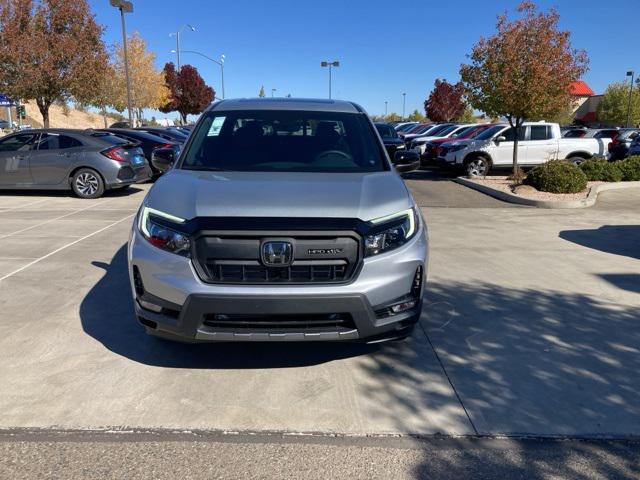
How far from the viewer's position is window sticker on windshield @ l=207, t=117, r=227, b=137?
465 centimetres

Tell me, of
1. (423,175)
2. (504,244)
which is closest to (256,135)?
(504,244)

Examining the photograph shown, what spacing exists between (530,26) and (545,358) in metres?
13.2

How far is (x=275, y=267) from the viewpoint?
10.4 ft

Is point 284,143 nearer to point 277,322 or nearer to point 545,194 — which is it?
point 277,322

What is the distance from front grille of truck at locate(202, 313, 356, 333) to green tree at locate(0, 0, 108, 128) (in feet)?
61.2

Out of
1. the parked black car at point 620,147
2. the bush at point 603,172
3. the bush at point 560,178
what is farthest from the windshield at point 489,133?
the parked black car at point 620,147

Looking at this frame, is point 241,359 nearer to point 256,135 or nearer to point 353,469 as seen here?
point 353,469

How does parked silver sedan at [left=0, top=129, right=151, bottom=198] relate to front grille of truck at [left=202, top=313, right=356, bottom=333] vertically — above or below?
above

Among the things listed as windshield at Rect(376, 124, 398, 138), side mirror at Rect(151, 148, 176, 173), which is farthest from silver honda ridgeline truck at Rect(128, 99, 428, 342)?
windshield at Rect(376, 124, 398, 138)

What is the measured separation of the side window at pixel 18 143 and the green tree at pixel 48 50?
7.68 meters

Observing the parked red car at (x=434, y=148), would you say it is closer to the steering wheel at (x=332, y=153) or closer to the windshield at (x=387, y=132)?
the windshield at (x=387, y=132)

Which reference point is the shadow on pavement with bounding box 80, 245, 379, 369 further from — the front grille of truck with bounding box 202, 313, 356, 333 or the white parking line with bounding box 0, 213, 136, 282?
the white parking line with bounding box 0, 213, 136, 282

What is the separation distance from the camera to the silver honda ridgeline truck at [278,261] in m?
3.15

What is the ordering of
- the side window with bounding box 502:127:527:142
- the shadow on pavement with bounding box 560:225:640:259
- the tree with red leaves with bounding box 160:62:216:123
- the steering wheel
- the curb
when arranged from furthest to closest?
the tree with red leaves with bounding box 160:62:216:123 → the side window with bounding box 502:127:527:142 → the curb → the shadow on pavement with bounding box 560:225:640:259 → the steering wheel
